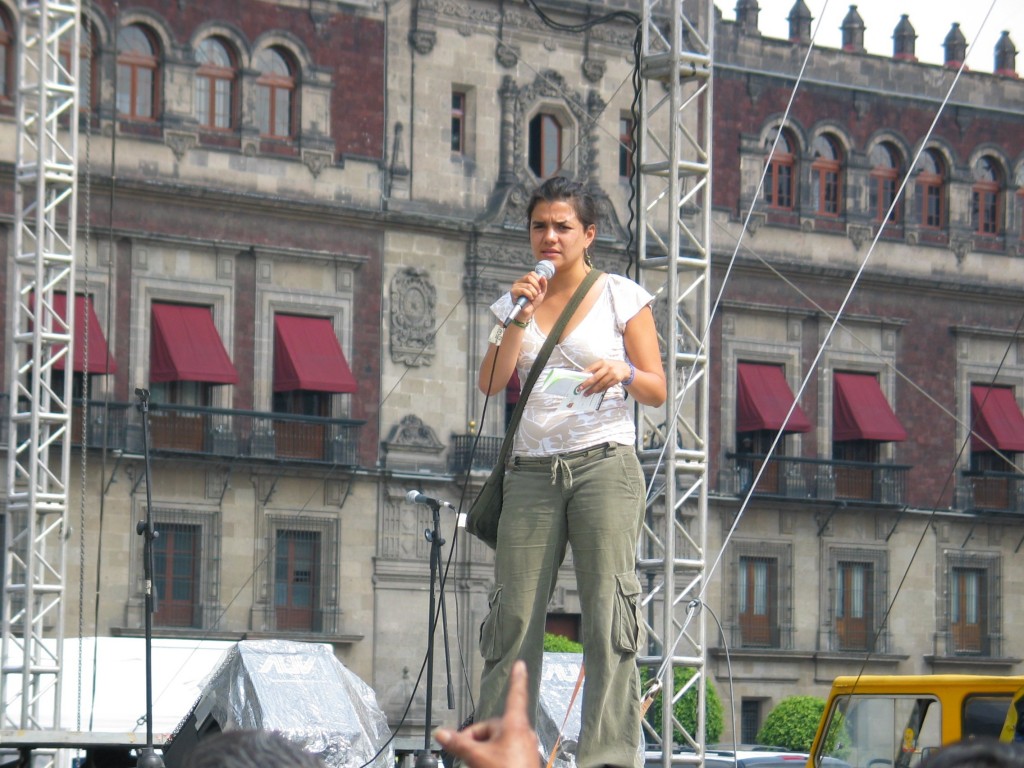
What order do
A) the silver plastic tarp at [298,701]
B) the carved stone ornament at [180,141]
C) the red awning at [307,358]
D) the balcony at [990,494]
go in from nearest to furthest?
the silver plastic tarp at [298,701] → the carved stone ornament at [180,141] → the red awning at [307,358] → the balcony at [990,494]

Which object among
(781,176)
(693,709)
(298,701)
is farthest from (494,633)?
(781,176)

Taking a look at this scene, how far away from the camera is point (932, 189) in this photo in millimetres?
38531

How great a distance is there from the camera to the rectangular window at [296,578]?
3109cm

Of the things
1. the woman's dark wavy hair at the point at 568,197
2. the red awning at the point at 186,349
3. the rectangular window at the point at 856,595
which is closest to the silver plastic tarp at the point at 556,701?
the red awning at the point at 186,349

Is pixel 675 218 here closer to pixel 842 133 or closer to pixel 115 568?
pixel 115 568

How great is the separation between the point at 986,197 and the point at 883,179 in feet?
7.60

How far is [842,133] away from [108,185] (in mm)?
13685

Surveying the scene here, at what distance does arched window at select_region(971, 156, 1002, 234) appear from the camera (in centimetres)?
3878

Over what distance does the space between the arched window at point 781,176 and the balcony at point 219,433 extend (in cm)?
929

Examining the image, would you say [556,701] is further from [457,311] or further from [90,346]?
[457,311]

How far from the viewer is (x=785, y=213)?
36.7 meters

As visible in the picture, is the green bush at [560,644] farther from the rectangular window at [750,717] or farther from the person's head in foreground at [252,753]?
the person's head in foreground at [252,753]

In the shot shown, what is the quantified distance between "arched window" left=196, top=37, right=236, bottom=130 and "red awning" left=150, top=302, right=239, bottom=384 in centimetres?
291

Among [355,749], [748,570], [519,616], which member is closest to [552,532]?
[519,616]
